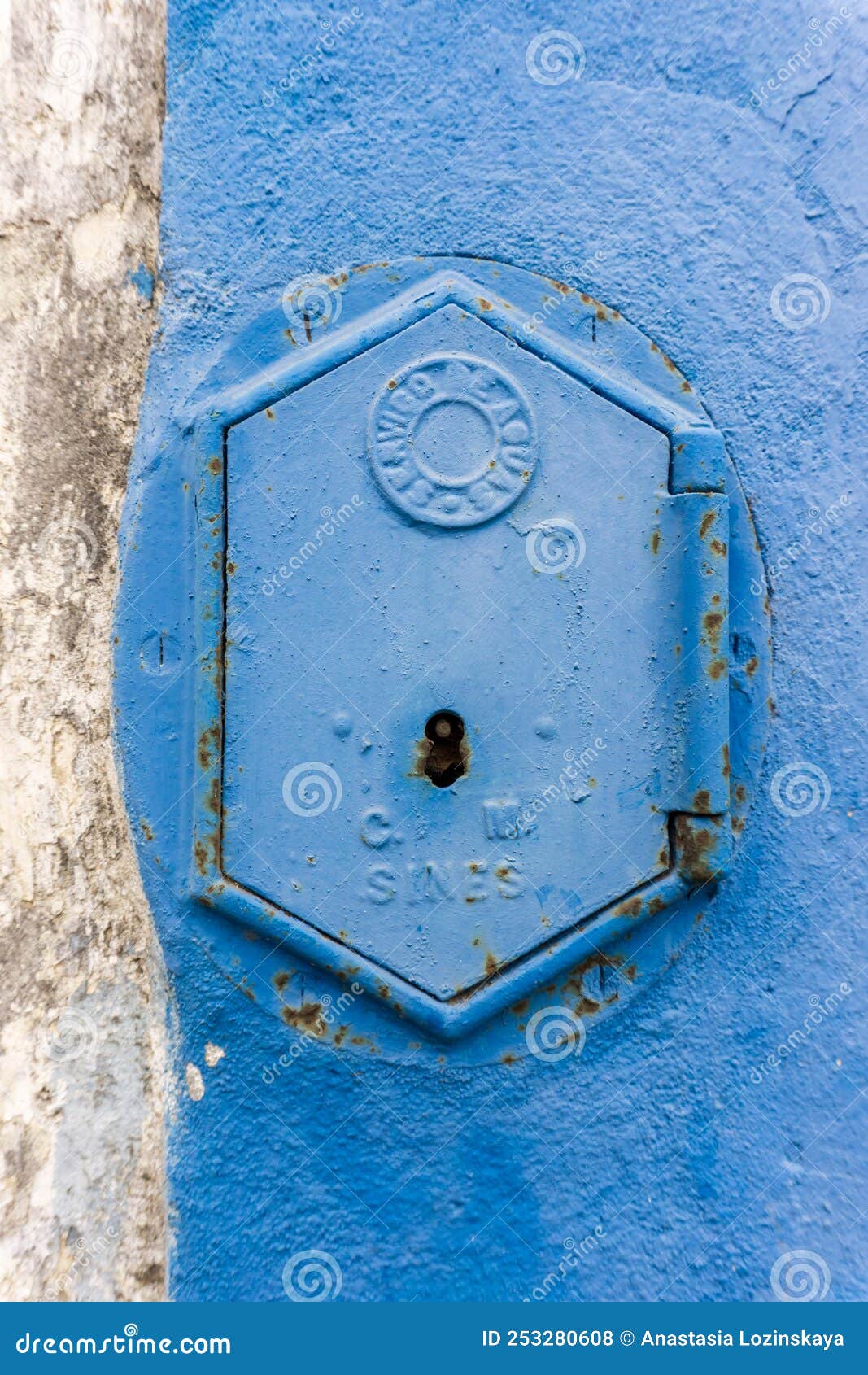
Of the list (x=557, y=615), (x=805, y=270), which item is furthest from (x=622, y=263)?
(x=557, y=615)

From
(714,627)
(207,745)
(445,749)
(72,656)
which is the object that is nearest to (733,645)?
(714,627)

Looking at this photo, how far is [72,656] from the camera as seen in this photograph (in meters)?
1.02

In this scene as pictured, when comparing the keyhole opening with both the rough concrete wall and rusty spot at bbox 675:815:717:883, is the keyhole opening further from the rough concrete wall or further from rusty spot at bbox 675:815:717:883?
the rough concrete wall

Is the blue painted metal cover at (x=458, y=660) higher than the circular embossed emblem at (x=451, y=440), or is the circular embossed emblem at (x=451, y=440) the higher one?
the circular embossed emblem at (x=451, y=440)

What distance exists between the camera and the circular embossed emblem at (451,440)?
1.00m

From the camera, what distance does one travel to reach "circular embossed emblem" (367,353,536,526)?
1.00 metres

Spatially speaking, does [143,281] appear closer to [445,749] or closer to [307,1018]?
[445,749]

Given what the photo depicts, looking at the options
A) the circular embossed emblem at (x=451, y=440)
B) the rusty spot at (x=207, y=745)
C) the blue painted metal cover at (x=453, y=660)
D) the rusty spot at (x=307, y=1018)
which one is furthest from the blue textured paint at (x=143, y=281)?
the rusty spot at (x=307, y=1018)

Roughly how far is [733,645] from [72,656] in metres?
0.82

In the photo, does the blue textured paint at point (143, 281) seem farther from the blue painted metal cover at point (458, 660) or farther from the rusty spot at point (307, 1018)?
the rusty spot at point (307, 1018)

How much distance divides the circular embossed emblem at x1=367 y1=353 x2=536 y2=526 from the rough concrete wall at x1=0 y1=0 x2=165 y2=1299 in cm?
34

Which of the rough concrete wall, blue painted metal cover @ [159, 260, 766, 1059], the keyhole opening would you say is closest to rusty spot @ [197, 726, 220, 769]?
blue painted metal cover @ [159, 260, 766, 1059]

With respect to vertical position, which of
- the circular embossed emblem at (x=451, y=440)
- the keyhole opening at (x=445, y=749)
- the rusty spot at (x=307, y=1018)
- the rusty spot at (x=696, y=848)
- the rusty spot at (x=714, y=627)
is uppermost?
the circular embossed emblem at (x=451, y=440)

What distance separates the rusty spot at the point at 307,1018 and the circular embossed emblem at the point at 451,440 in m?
0.61
